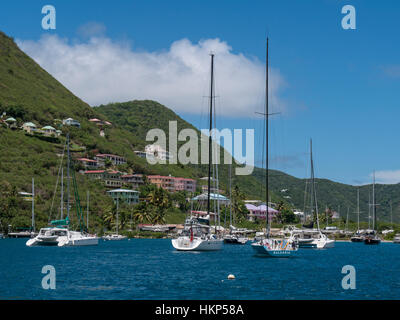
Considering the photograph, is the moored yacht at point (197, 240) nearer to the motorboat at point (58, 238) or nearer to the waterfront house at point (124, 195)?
the motorboat at point (58, 238)

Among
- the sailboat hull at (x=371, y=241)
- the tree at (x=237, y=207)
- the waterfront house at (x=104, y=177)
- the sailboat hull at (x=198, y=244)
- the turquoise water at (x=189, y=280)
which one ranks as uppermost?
the waterfront house at (x=104, y=177)

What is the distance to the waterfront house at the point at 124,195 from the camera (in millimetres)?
177500

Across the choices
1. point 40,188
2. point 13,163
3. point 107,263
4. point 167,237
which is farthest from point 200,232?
point 13,163

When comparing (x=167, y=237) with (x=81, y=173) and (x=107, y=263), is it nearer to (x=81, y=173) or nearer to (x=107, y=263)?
(x=81, y=173)

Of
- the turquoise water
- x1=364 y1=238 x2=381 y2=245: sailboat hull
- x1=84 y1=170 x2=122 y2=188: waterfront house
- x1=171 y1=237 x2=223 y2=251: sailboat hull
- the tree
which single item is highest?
x1=84 y1=170 x2=122 y2=188: waterfront house

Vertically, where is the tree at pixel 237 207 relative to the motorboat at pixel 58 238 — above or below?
above

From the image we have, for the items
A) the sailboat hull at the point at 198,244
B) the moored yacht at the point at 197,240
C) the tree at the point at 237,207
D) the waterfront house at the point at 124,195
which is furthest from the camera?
the tree at the point at 237,207

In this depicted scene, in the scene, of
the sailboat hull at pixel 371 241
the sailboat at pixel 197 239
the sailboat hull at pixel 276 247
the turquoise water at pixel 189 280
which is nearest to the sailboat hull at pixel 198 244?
the sailboat at pixel 197 239

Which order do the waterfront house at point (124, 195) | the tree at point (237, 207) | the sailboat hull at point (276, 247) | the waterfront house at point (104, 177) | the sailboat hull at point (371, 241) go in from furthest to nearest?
the waterfront house at point (104, 177), the tree at point (237, 207), the waterfront house at point (124, 195), the sailboat hull at point (371, 241), the sailboat hull at point (276, 247)

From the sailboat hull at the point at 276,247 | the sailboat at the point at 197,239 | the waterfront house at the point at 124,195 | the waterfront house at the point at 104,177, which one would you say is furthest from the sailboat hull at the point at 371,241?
the waterfront house at the point at 104,177

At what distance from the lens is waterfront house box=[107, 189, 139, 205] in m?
178

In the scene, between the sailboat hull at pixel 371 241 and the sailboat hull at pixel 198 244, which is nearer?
the sailboat hull at pixel 198 244

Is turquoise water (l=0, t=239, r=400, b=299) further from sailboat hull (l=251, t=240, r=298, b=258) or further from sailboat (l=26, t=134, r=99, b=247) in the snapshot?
sailboat (l=26, t=134, r=99, b=247)

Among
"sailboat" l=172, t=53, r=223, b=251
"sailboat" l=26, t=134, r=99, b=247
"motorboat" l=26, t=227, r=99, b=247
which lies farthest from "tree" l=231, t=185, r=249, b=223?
"sailboat" l=172, t=53, r=223, b=251
